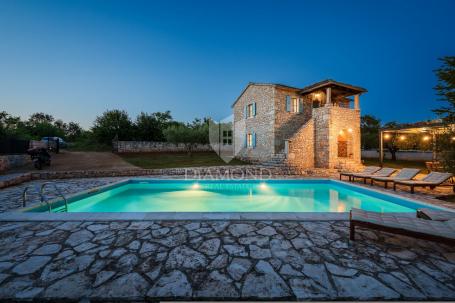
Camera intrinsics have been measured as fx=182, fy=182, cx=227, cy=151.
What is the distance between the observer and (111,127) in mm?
23578

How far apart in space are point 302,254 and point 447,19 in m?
112

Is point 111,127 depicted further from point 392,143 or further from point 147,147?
point 392,143

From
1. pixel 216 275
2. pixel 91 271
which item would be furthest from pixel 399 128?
pixel 91 271

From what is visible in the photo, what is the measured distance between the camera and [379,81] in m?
88.6

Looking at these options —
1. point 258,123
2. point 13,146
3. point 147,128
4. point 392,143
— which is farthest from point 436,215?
point 147,128

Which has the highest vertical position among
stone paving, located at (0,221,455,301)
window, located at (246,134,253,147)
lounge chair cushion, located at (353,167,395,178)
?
window, located at (246,134,253,147)

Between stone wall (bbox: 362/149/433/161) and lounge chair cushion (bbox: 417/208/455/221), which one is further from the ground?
stone wall (bbox: 362/149/433/161)

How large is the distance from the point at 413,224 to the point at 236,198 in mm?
5823

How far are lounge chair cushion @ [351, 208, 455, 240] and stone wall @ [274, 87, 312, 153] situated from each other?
1261 cm

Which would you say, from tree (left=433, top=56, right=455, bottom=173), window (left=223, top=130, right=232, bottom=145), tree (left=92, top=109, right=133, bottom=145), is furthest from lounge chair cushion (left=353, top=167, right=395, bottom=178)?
tree (left=92, top=109, right=133, bottom=145)

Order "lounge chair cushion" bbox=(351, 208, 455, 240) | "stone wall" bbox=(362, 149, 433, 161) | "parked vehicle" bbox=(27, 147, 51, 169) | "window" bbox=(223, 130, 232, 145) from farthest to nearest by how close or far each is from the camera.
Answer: "window" bbox=(223, 130, 232, 145), "stone wall" bbox=(362, 149, 433, 161), "parked vehicle" bbox=(27, 147, 51, 169), "lounge chair cushion" bbox=(351, 208, 455, 240)

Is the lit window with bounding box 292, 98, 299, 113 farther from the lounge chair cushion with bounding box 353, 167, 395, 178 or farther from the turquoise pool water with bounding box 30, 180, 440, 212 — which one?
the lounge chair cushion with bounding box 353, 167, 395, 178

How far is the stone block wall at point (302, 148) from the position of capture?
529 inches

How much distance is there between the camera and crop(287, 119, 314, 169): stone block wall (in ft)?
44.1
